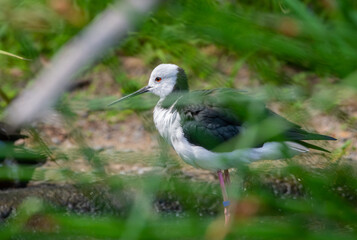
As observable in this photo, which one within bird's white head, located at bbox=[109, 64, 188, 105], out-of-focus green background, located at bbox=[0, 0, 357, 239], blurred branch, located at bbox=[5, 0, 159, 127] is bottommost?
bird's white head, located at bbox=[109, 64, 188, 105]

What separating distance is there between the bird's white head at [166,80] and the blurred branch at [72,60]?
2748mm

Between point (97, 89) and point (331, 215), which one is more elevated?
point (331, 215)

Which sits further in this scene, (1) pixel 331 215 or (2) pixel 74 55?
(1) pixel 331 215

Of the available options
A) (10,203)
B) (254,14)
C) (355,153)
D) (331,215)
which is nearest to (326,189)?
(331,215)

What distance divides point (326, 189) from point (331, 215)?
0.11ft

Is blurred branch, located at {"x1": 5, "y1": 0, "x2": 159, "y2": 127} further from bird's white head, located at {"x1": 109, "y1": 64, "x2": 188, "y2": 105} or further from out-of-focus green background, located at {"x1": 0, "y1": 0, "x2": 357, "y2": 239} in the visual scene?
bird's white head, located at {"x1": 109, "y1": 64, "x2": 188, "y2": 105}

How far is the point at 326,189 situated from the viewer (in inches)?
22.0

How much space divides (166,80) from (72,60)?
9.28ft

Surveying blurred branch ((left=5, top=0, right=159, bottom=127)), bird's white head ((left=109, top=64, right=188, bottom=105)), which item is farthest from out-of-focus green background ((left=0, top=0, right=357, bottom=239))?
bird's white head ((left=109, top=64, right=188, bottom=105))

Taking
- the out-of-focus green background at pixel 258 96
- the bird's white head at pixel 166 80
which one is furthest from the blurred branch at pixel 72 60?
the bird's white head at pixel 166 80

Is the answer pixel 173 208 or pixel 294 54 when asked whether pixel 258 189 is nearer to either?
pixel 294 54

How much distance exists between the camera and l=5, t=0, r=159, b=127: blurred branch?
1.49 ft

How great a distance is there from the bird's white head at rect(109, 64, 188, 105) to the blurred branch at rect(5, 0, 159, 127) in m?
2.75

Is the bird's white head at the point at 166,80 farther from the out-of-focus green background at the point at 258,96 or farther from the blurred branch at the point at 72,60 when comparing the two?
the blurred branch at the point at 72,60
